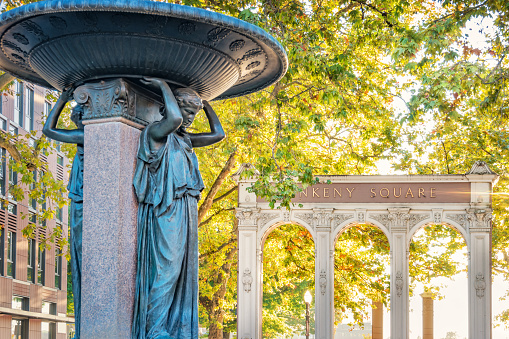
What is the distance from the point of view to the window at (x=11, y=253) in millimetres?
32281

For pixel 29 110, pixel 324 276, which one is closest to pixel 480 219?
pixel 324 276

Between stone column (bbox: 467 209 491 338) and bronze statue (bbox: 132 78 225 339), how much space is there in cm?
1861

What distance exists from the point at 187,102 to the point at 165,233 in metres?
1.14

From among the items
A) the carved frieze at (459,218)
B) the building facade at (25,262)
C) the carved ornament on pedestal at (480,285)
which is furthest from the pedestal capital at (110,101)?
the building facade at (25,262)

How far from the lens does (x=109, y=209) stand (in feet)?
19.9

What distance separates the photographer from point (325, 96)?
15.0 meters

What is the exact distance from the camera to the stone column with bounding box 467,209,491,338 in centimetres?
2314

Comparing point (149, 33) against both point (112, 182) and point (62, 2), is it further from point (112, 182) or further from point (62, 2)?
point (112, 182)

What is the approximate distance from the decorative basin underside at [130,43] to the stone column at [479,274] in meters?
18.4

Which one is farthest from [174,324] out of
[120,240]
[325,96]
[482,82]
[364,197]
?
[364,197]

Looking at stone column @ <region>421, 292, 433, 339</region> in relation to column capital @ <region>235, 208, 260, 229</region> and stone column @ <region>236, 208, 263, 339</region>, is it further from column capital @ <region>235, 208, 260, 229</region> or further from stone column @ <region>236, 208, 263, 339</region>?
column capital @ <region>235, 208, 260, 229</region>

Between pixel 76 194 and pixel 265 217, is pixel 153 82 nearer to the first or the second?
pixel 76 194

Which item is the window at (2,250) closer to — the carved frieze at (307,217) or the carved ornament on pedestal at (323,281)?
the carved frieze at (307,217)

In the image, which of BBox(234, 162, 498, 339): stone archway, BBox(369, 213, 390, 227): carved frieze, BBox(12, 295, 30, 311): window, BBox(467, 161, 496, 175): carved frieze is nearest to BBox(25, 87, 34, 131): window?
BBox(12, 295, 30, 311): window
